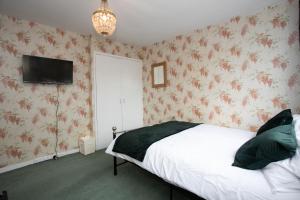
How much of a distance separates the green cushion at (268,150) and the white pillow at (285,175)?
34 mm

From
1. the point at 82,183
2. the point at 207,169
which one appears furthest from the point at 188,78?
the point at 82,183

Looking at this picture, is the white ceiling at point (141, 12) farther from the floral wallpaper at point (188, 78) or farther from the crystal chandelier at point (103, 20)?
the crystal chandelier at point (103, 20)

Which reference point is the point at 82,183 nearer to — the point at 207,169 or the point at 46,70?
the point at 207,169

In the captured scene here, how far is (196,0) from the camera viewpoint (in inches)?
81.3

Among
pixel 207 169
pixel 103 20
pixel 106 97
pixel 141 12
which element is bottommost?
pixel 207 169

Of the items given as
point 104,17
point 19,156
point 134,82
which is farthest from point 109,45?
point 19,156

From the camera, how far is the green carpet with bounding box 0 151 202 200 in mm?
1785

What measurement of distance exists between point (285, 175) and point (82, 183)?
2.17 meters

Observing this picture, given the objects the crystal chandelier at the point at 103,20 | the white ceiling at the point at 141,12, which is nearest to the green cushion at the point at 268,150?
the crystal chandelier at the point at 103,20

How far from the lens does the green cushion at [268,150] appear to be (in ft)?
3.30

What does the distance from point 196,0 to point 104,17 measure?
4.38ft

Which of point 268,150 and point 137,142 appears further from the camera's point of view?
point 137,142

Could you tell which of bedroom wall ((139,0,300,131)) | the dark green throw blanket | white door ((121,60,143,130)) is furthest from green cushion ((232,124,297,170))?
white door ((121,60,143,130))

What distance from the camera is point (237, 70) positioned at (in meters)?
2.58
